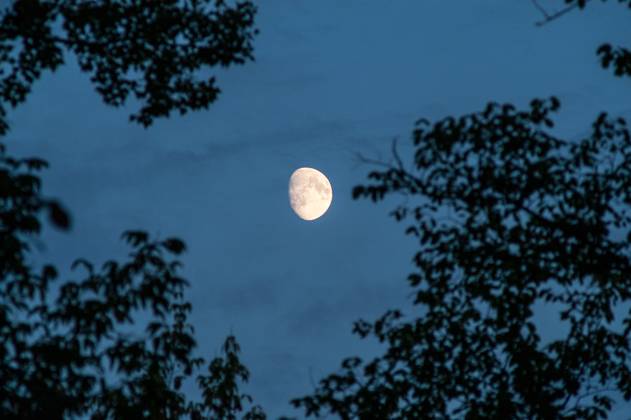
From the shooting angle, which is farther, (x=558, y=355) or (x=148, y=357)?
(x=558, y=355)

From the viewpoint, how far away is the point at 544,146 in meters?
11.5

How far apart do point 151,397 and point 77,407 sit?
223 cm

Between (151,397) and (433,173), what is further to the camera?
(433,173)

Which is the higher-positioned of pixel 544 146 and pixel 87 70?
pixel 87 70

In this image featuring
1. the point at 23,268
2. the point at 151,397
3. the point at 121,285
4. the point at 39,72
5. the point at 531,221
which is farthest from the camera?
the point at 39,72

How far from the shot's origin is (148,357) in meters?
9.04

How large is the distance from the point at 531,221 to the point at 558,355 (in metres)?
2.08

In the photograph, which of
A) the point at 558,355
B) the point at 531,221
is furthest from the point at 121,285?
the point at 558,355

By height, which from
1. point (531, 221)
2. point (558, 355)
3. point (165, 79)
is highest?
point (165, 79)

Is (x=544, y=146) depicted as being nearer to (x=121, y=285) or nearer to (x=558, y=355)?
(x=558, y=355)

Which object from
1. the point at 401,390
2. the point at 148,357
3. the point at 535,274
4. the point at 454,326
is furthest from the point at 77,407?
the point at 535,274

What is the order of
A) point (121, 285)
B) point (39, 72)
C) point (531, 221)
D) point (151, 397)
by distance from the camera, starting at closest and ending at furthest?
point (121, 285) < point (151, 397) < point (531, 221) < point (39, 72)

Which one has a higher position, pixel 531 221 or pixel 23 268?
pixel 531 221

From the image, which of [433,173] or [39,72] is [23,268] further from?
[39,72]
